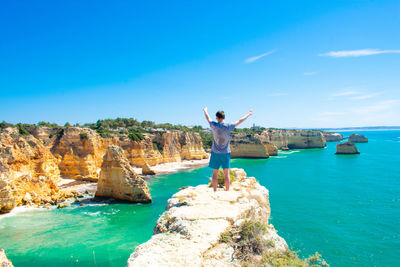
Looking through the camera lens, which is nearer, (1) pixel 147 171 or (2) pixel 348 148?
(1) pixel 147 171

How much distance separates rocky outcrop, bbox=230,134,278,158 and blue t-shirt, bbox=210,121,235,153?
61243mm

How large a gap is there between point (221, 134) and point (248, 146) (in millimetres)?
62142

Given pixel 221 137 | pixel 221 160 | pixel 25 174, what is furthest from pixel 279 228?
pixel 25 174

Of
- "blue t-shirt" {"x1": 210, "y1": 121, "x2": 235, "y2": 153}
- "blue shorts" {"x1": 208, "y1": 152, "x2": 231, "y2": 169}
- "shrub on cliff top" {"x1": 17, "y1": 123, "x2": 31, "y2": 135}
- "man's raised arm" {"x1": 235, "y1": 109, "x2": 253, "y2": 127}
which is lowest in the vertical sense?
"blue shorts" {"x1": 208, "y1": 152, "x2": 231, "y2": 169}

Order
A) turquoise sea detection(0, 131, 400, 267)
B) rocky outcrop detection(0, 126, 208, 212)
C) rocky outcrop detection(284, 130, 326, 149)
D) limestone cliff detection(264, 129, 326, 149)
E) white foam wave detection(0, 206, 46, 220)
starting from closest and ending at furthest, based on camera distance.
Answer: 1. turquoise sea detection(0, 131, 400, 267)
2. white foam wave detection(0, 206, 46, 220)
3. rocky outcrop detection(0, 126, 208, 212)
4. limestone cliff detection(264, 129, 326, 149)
5. rocky outcrop detection(284, 130, 326, 149)

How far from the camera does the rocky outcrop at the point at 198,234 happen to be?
10.00 feet

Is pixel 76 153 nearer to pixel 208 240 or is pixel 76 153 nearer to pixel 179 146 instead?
pixel 179 146

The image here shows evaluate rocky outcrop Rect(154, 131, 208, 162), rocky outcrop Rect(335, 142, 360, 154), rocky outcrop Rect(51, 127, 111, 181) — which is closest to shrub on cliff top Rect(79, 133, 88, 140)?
rocky outcrop Rect(51, 127, 111, 181)

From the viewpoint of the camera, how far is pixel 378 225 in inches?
636

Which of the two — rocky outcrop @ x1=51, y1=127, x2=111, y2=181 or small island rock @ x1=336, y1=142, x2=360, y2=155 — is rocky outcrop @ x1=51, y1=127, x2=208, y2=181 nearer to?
rocky outcrop @ x1=51, y1=127, x2=111, y2=181

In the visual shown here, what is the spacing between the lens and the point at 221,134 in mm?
5121

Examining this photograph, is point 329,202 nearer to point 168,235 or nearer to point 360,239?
point 360,239

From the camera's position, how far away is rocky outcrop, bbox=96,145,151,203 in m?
23.1

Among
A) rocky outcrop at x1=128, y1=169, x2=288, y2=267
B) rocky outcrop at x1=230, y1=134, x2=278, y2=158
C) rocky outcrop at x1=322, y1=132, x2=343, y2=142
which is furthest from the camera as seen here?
rocky outcrop at x1=322, y1=132, x2=343, y2=142
